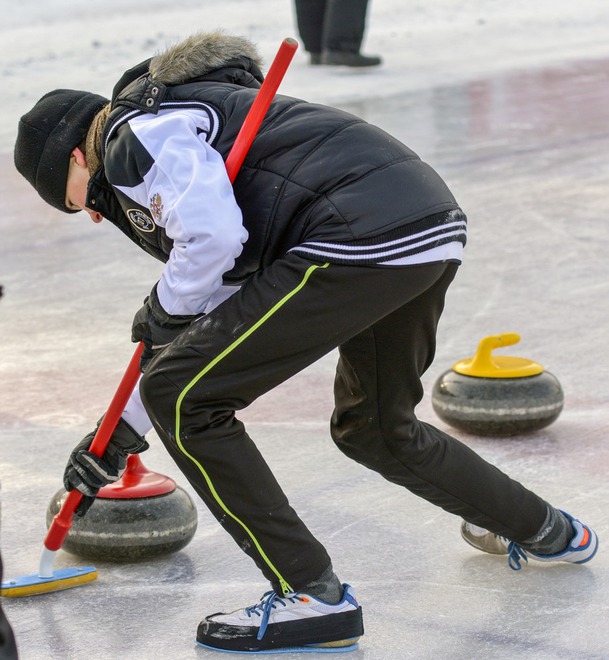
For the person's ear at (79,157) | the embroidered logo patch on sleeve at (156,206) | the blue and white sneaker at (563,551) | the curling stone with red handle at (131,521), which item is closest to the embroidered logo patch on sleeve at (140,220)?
the embroidered logo patch on sleeve at (156,206)

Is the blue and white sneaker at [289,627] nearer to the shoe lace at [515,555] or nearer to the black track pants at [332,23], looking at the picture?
the shoe lace at [515,555]

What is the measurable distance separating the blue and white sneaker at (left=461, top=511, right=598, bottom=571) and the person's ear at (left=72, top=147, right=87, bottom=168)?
4.77 feet

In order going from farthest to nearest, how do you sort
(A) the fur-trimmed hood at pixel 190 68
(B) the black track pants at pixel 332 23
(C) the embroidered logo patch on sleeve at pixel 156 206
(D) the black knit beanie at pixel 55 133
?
1. (B) the black track pants at pixel 332 23
2. (D) the black knit beanie at pixel 55 133
3. (A) the fur-trimmed hood at pixel 190 68
4. (C) the embroidered logo patch on sleeve at pixel 156 206

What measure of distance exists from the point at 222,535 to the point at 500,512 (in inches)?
34.6

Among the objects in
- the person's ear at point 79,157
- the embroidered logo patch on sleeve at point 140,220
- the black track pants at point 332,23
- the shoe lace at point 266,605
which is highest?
the person's ear at point 79,157

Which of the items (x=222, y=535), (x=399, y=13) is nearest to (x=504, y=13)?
(x=399, y=13)

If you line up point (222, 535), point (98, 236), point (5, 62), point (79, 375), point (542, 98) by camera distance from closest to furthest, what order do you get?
point (222, 535), point (79, 375), point (98, 236), point (542, 98), point (5, 62)

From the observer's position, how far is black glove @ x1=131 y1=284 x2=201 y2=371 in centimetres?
291

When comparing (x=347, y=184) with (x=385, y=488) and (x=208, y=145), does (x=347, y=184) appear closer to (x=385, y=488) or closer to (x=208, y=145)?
(x=208, y=145)

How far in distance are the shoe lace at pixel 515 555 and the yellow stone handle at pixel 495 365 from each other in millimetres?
1028

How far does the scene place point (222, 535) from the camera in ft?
12.1

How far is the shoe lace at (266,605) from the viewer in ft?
9.77

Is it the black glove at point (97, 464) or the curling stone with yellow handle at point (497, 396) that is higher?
the black glove at point (97, 464)

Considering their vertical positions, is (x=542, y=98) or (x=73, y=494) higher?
(x=73, y=494)
